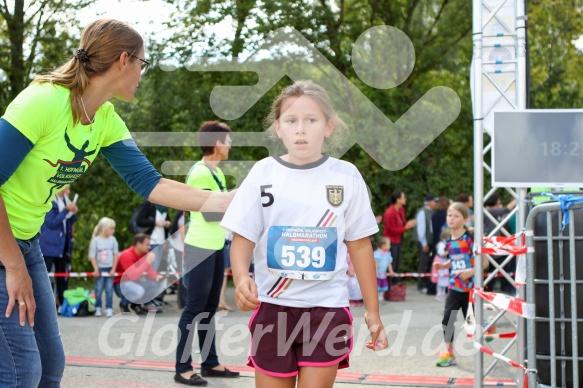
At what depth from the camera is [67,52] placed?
16109mm

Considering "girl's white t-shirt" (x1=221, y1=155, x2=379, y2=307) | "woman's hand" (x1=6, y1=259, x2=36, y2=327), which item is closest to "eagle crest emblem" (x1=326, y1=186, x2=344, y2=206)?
"girl's white t-shirt" (x1=221, y1=155, x2=379, y2=307)

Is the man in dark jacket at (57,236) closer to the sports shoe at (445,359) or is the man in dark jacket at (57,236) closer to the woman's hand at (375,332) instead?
the sports shoe at (445,359)

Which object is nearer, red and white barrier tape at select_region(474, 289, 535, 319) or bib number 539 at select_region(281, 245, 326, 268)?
bib number 539 at select_region(281, 245, 326, 268)

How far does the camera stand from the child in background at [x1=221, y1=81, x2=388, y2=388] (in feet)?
10.6

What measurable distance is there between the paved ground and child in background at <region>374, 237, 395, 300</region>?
1.59 metres

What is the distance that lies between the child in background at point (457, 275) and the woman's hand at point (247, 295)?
3.91 metres

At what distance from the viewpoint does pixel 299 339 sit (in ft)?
10.7

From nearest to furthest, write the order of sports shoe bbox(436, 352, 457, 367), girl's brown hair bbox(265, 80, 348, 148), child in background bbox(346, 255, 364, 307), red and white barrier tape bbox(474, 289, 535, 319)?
girl's brown hair bbox(265, 80, 348, 148)
red and white barrier tape bbox(474, 289, 535, 319)
sports shoe bbox(436, 352, 457, 367)
child in background bbox(346, 255, 364, 307)

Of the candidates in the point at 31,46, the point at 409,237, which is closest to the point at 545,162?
the point at 409,237

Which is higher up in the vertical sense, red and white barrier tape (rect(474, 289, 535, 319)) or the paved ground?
red and white barrier tape (rect(474, 289, 535, 319))

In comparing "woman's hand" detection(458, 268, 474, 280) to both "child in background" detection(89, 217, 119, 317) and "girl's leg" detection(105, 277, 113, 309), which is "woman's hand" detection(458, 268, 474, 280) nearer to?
"child in background" detection(89, 217, 119, 317)

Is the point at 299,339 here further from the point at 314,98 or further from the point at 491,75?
the point at 491,75

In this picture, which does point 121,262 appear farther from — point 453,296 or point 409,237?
point 409,237

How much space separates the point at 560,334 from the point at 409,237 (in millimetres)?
13114
